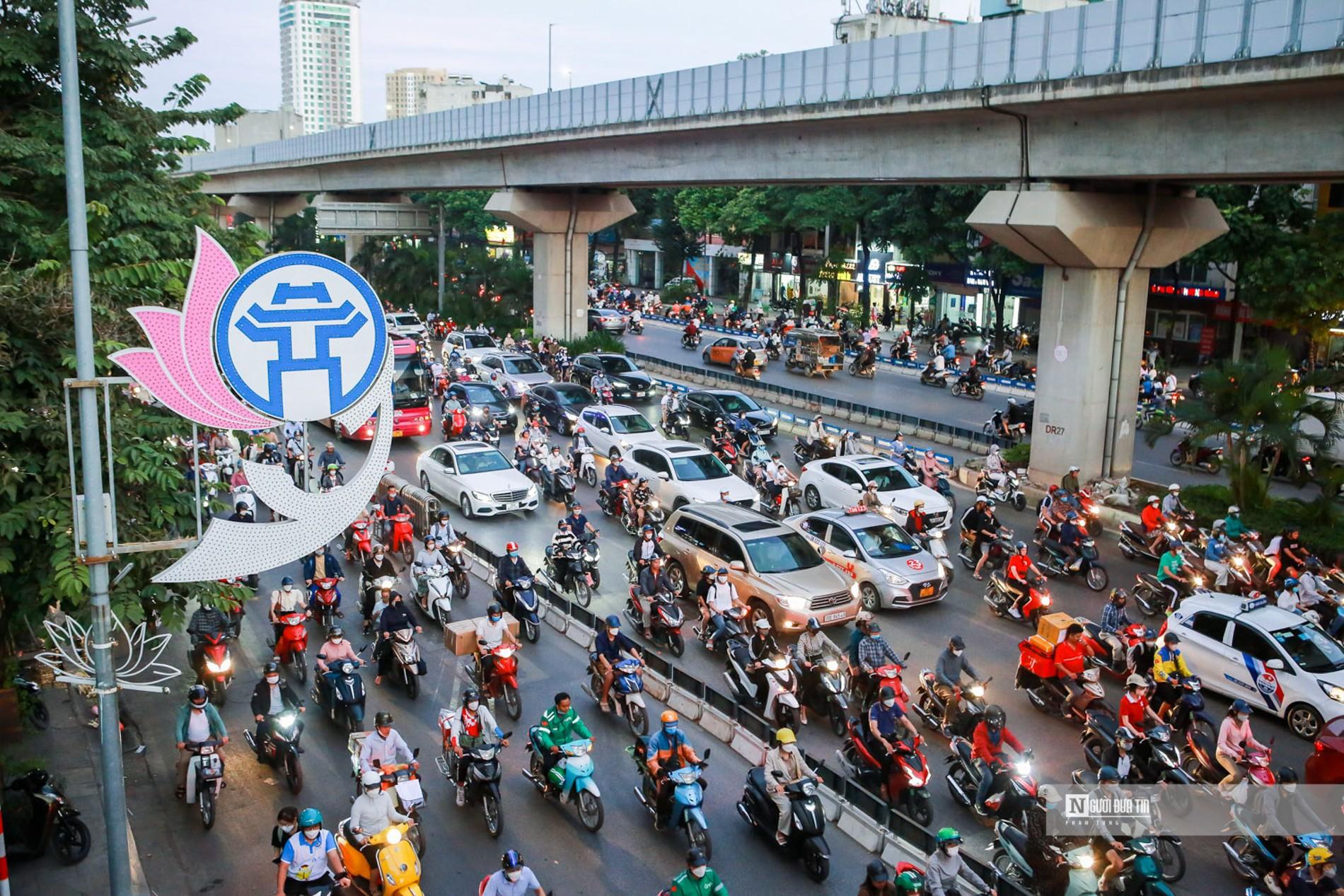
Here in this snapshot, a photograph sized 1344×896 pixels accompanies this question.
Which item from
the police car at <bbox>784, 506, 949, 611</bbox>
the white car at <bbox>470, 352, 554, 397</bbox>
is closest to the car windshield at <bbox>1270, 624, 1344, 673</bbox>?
the police car at <bbox>784, 506, 949, 611</bbox>

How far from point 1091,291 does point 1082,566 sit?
8.10 metres

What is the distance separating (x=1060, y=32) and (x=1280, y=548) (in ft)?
35.4

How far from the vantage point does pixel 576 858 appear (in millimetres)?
11008

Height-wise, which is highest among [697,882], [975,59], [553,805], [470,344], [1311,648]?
[975,59]

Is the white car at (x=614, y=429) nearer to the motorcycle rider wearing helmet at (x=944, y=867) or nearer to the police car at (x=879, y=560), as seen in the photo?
the police car at (x=879, y=560)

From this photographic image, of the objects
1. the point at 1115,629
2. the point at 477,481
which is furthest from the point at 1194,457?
the point at 477,481

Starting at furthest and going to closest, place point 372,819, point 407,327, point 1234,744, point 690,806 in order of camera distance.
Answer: point 407,327 → point 1234,744 → point 690,806 → point 372,819

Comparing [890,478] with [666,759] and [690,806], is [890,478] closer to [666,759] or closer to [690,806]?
[666,759]

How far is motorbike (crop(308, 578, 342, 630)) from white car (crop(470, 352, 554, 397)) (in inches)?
719

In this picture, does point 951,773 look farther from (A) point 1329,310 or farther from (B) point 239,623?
(A) point 1329,310

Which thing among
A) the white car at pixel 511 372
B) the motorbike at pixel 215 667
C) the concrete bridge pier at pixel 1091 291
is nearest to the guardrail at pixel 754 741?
the motorbike at pixel 215 667

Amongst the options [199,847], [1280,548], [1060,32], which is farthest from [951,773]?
[1060,32]

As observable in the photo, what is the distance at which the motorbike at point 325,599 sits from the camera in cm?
1688

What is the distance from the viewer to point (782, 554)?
56.7 feet
